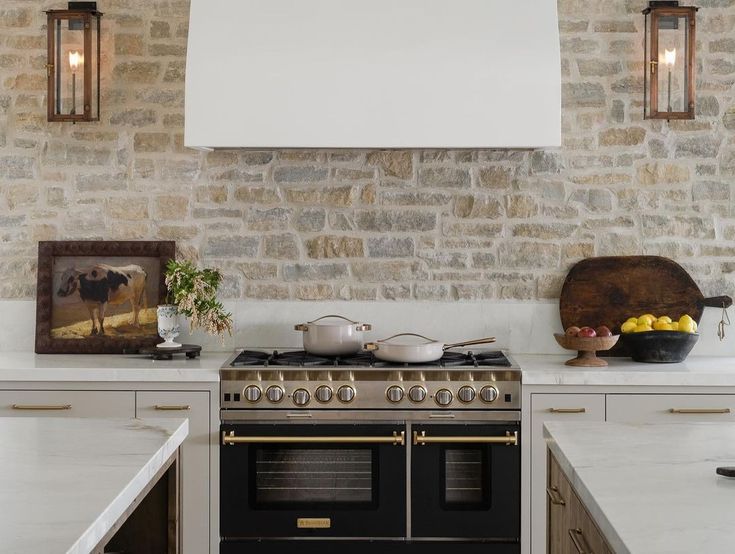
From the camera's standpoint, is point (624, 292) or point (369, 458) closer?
point (369, 458)

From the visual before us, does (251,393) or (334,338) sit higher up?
(334,338)

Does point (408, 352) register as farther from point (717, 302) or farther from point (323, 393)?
point (717, 302)

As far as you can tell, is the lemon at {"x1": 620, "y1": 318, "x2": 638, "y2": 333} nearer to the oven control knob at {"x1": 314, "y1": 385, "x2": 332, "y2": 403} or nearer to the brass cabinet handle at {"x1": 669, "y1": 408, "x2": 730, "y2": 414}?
the brass cabinet handle at {"x1": 669, "y1": 408, "x2": 730, "y2": 414}

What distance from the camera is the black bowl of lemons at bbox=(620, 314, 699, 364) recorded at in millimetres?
4371

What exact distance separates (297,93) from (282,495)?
1812 millimetres

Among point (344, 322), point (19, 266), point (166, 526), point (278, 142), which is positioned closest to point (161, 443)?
point (166, 526)

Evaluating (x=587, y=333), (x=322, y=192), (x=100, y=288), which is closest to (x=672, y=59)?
(x=587, y=333)

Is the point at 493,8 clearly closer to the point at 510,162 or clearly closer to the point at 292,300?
the point at 510,162

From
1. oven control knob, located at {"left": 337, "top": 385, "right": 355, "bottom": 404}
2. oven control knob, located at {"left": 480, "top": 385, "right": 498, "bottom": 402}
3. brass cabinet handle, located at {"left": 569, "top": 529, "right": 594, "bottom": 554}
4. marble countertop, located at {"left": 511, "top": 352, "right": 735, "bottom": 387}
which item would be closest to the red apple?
marble countertop, located at {"left": 511, "top": 352, "right": 735, "bottom": 387}

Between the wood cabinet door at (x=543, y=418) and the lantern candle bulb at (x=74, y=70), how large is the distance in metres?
2.68

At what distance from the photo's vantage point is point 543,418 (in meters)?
4.17

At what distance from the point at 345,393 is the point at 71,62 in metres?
2.19

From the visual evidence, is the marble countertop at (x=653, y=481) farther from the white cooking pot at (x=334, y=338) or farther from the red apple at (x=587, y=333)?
the white cooking pot at (x=334, y=338)

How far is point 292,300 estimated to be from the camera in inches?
194
